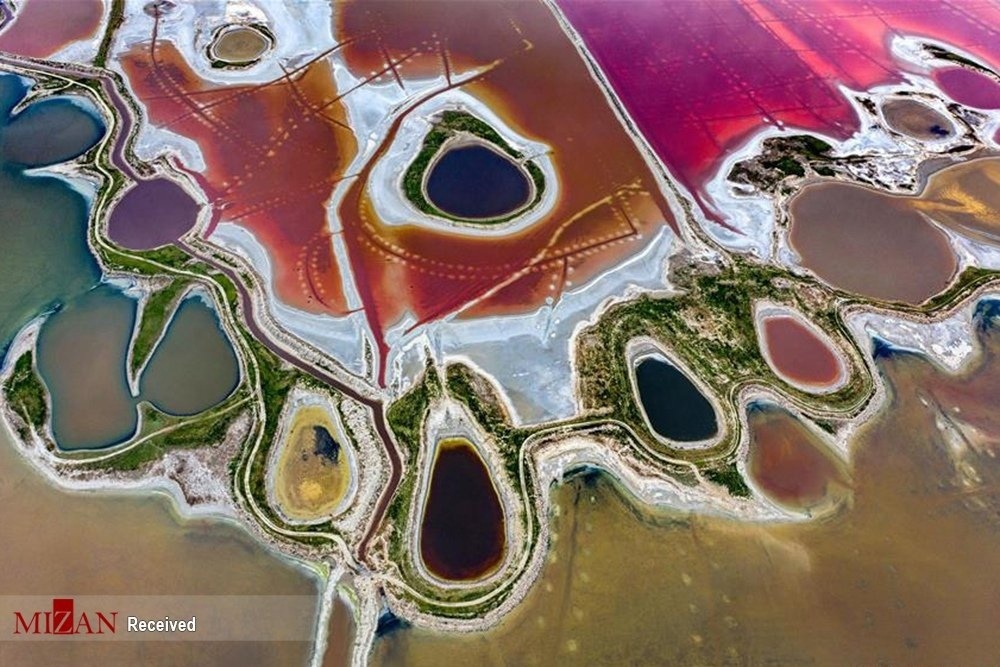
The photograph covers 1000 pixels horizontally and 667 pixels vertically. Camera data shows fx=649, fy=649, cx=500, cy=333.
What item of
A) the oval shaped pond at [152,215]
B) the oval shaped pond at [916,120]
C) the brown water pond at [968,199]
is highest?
the oval shaped pond at [152,215]

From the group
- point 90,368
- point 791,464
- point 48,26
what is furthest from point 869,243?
point 48,26

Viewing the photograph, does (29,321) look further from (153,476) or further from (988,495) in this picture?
(988,495)

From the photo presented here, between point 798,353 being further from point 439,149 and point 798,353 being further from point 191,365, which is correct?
point 191,365

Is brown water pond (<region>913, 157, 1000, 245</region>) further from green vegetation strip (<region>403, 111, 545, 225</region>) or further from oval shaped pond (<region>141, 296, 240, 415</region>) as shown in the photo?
oval shaped pond (<region>141, 296, 240, 415</region>)

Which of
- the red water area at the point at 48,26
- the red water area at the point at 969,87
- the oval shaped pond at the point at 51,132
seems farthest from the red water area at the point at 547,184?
the red water area at the point at 969,87

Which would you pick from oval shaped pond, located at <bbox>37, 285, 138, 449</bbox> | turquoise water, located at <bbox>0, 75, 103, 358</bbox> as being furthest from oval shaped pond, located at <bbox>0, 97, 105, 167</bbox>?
oval shaped pond, located at <bbox>37, 285, 138, 449</bbox>

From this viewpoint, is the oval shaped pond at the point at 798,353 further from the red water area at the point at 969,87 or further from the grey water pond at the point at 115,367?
the grey water pond at the point at 115,367
